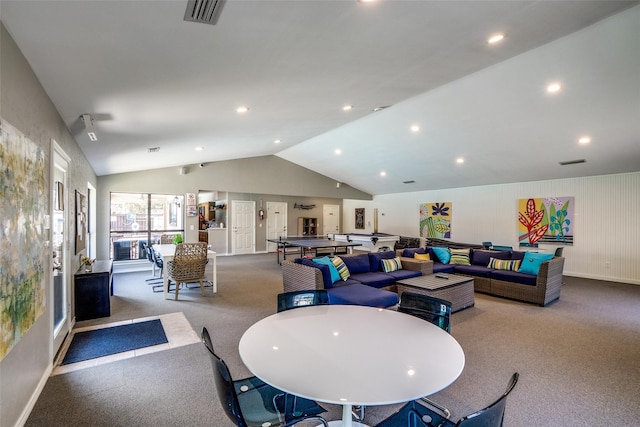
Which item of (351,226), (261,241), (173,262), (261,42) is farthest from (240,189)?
(261,42)

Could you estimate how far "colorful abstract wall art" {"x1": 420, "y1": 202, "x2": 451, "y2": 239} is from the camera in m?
10.1

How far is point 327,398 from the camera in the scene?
112 centimetres

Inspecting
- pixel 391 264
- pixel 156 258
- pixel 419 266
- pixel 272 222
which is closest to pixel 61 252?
pixel 156 258

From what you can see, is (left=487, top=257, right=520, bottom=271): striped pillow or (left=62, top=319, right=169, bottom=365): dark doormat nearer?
(left=62, top=319, right=169, bottom=365): dark doormat

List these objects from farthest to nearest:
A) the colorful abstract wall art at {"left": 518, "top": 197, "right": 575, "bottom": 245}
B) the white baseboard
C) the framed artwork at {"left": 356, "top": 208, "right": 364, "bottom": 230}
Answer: the framed artwork at {"left": 356, "top": 208, "right": 364, "bottom": 230} < the colorful abstract wall art at {"left": 518, "top": 197, "right": 575, "bottom": 245} < the white baseboard

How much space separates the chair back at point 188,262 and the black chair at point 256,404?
3.66 m

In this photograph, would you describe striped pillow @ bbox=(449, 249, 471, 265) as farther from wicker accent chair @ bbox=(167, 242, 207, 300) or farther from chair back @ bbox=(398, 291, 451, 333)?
wicker accent chair @ bbox=(167, 242, 207, 300)

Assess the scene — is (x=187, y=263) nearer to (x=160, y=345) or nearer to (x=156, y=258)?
(x=156, y=258)

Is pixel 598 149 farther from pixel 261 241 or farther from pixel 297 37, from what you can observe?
pixel 261 241

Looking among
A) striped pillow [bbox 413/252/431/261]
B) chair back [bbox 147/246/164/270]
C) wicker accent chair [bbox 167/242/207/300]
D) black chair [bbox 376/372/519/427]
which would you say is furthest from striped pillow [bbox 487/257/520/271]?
chair back [bbox 147/246/164/270]

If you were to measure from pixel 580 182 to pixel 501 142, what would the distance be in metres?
2.76

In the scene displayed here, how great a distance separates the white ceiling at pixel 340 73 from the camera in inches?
71.8

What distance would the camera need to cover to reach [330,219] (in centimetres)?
1397

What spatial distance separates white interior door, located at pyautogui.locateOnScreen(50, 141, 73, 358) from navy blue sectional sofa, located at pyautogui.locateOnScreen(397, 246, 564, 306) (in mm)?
5518
